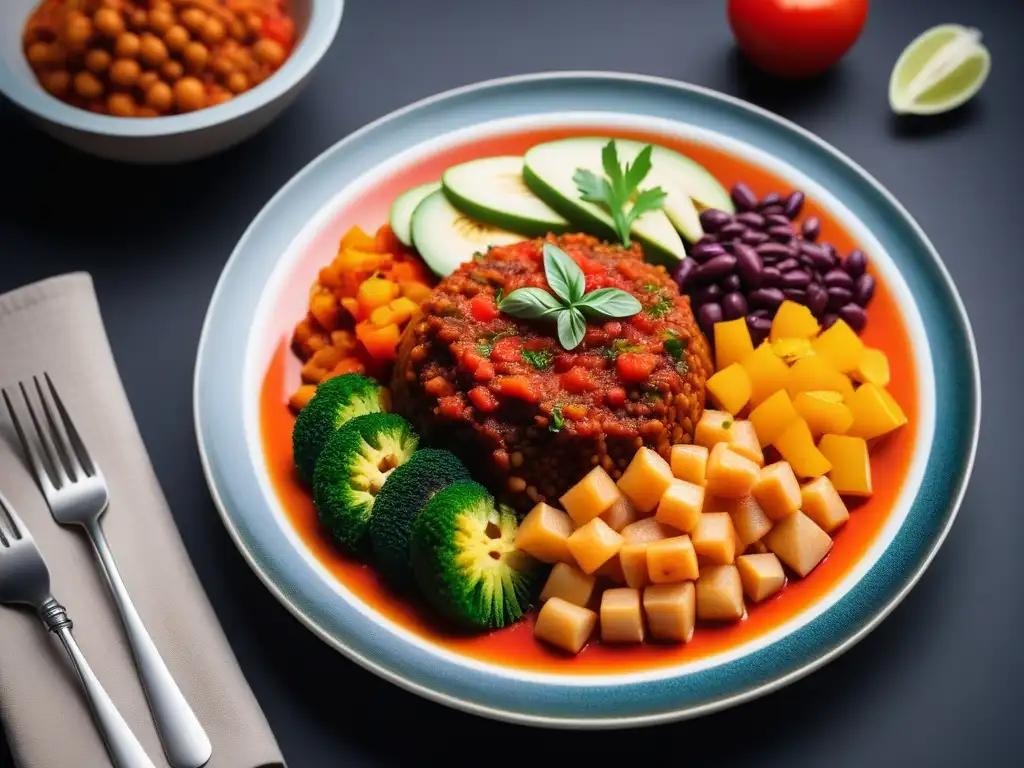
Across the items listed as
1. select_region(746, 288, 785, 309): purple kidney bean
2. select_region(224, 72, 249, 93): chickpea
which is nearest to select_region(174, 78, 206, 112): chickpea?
select_region(224, 72, 249, 93): chickpea

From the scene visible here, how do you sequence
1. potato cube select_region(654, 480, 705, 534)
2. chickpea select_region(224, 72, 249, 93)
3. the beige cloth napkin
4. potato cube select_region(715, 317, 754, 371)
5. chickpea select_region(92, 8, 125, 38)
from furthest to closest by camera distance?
1. chickpea select_region(224, 72, 249, 93)
2. chickpea select_region(92, 8, 125, 38)
3. potato cube select_region(715, 317, 754, 371)
4. potato cube select_region(654, 480, 705, 534)
5. the beige cloth napkin

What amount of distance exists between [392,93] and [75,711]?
3557mm

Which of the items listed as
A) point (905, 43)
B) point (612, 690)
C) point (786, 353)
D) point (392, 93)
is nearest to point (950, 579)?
point (786, 353)

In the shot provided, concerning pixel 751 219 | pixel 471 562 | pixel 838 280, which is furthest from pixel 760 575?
pixel 751 219

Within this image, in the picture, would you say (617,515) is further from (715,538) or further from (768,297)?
(768,297)

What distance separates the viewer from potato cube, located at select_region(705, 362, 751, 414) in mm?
→ 4094

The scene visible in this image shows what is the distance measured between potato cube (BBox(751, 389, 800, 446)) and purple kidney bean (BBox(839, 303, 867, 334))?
62cm

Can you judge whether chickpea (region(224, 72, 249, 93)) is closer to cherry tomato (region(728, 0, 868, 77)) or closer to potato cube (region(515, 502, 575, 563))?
cherry tomato (region(728, 0, 868, 77))

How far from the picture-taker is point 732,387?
4098 millimetres

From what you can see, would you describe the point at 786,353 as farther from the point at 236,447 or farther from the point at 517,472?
the point at 236,447

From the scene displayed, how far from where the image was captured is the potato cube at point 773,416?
3.94 m

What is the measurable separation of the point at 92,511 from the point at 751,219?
9.79ft

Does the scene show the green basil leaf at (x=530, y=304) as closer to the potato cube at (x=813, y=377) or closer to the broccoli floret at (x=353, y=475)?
the broccoli floret at (x=353, y=475)

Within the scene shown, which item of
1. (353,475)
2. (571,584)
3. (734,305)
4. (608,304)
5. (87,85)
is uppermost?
(87,85)
